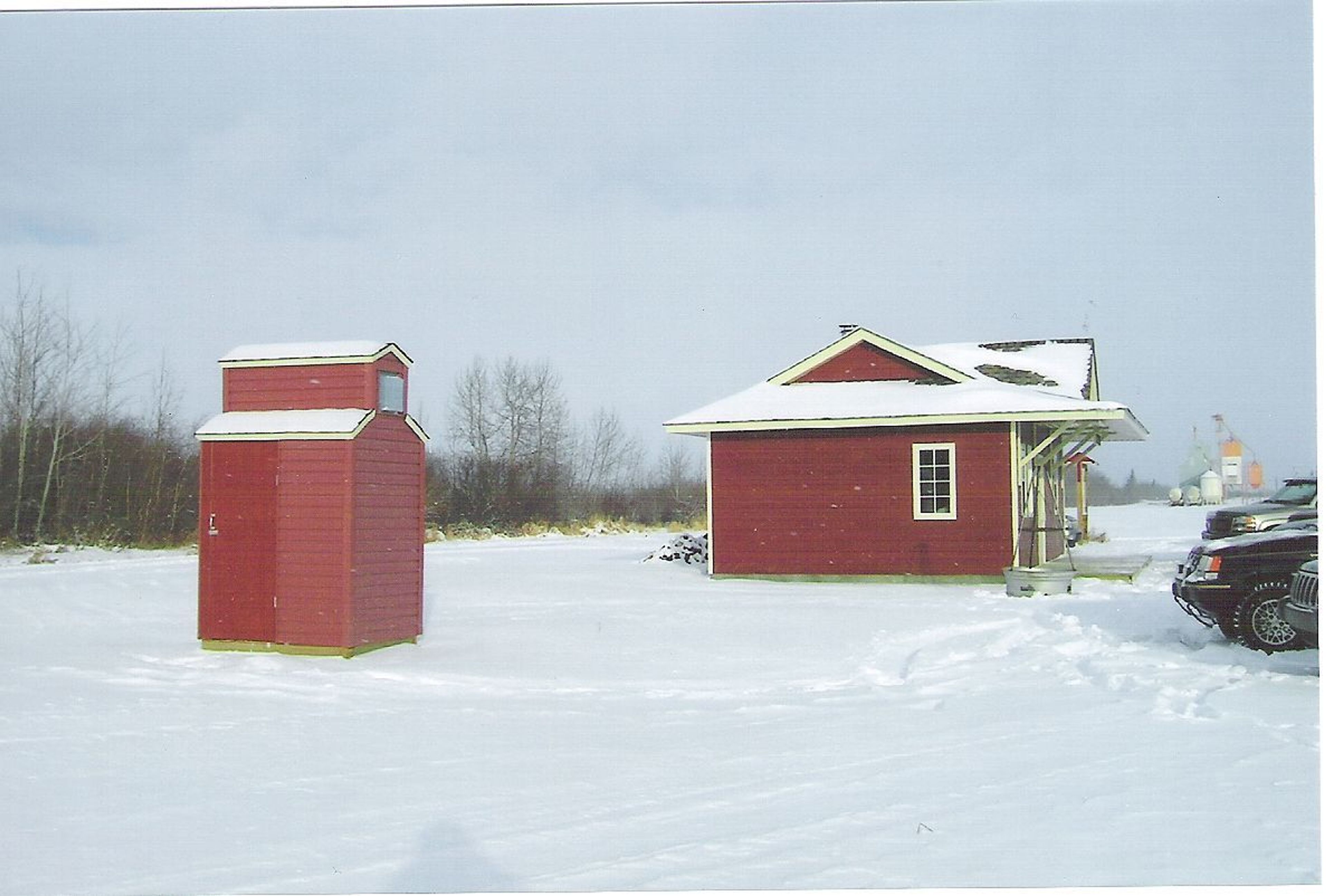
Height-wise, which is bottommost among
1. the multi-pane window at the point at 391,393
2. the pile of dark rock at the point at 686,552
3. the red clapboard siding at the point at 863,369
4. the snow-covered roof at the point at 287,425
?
the pile of dark rock at the point at 686,552

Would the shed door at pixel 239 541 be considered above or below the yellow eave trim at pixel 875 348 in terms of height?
below

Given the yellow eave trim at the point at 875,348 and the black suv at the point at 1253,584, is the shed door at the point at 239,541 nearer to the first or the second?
the black suv at the point at 1253,584

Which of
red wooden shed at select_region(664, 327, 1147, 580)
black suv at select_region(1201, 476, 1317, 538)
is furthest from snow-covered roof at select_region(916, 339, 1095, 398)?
black suv at select_region(1201, 476, 1317, 538)

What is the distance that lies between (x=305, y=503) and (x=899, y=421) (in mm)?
10288

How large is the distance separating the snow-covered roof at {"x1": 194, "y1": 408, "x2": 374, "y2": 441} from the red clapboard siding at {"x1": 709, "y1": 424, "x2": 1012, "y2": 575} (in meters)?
9.31

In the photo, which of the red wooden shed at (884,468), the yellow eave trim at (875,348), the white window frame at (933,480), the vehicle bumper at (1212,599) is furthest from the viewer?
the yellow eave trim at (875,348)

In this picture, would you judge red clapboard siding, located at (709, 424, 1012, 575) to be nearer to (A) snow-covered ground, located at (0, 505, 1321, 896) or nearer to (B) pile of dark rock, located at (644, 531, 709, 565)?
(B) pile of dark rock, located at (644, 531, 709, 565)

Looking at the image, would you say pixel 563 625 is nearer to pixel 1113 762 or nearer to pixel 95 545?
Result: pixel 1113 762

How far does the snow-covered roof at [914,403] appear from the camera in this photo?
702 inches

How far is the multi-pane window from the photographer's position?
11.6 m

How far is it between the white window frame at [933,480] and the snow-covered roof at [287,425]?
399 inches

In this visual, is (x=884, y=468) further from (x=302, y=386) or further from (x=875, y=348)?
(x=302, y=386)

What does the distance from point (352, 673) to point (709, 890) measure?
19.6 feet

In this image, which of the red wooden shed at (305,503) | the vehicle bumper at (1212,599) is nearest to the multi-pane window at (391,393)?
the red wooden shed at (305,503)
